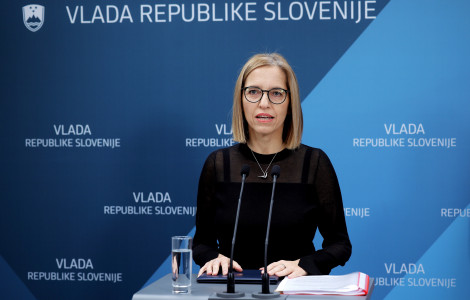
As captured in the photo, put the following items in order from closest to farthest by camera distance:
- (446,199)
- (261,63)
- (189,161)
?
(261,63), (446,199), (189,161)

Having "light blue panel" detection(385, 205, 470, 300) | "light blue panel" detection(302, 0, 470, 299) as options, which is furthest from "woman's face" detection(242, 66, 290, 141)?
"light blue panel" detection(385, 205, 470, 300)

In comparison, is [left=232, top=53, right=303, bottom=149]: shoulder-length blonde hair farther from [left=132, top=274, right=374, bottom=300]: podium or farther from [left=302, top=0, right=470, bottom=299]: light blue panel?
[left=302, top=0, right=470, bottom=299]: light blue panel

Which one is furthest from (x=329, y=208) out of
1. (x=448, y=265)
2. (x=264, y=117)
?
(x=448, y=265)

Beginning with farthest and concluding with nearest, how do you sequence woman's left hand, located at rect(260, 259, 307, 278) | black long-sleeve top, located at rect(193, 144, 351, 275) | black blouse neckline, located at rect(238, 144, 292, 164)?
1. black blouse neckline, located at rect(238, 144, 292, 164)
2. black long-sleeve top, located at rect(193, 144, 351, 275)
3. woman's left hand, located at rect(260, 259, 307, 278)

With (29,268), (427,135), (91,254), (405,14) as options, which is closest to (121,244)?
(91,254)

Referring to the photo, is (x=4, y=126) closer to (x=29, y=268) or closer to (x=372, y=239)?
(x=29, y=268)

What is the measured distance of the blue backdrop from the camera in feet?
11.2

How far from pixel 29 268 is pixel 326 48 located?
89.3 inches

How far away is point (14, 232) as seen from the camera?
3.76 meters

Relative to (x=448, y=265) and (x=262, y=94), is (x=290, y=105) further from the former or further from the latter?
(x=448, y=265)

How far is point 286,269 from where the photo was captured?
2078mm

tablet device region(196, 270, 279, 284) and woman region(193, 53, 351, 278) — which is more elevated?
woman region(193, 53, 351, 278)

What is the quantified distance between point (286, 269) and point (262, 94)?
2.45ft

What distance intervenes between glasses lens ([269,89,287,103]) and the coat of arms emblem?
194 cm
